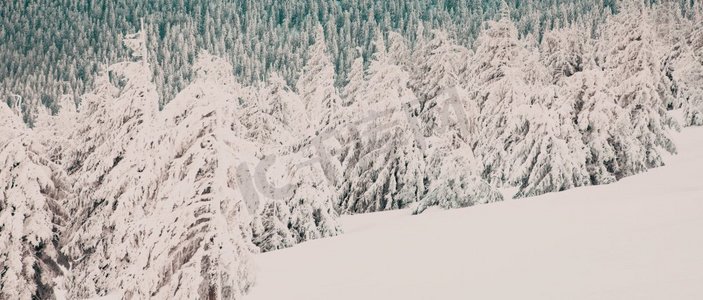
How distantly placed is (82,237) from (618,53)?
27.9m

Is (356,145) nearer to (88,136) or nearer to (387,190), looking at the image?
(387,190)

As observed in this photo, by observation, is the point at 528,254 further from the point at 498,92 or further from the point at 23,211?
the point at 498,92

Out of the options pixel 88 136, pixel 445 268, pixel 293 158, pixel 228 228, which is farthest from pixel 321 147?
pixel 228 228

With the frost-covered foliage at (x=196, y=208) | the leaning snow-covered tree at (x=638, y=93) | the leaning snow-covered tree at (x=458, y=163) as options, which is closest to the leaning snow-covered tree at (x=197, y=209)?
the frost-covered foliage at (x=196, y=208)

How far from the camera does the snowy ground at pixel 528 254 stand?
45.7 feet

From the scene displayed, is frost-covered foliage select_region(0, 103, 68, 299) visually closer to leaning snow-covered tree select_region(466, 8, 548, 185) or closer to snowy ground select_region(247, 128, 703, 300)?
snowy ground select_region(247, 128, 703, 300)

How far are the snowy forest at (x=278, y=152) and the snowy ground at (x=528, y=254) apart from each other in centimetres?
331

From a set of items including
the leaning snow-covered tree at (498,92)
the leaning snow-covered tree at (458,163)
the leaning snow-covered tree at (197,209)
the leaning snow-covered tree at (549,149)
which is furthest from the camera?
the leaning snow-covered tree at (498,92)

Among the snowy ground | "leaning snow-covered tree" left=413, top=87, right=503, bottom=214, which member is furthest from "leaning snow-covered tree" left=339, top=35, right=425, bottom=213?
the snowy ground

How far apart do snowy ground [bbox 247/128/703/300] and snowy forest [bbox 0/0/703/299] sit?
331cm

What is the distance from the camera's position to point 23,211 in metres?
19.6

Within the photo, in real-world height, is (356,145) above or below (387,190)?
above

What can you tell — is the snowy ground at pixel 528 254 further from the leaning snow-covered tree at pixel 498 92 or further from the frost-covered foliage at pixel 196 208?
the leaning snow-covered tree at pixel 498 92

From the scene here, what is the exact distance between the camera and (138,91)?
812 inches
